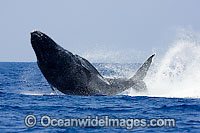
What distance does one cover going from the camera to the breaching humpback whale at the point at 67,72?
13.4 metres

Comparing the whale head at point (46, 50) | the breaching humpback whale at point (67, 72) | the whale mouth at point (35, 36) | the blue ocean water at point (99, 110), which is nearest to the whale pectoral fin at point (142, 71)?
the breaching humpback whale at point (67, 72)

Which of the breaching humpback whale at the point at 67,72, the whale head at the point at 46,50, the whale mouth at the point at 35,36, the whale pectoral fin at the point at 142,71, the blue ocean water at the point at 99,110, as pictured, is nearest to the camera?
the blue ocean water at the point at 99,110

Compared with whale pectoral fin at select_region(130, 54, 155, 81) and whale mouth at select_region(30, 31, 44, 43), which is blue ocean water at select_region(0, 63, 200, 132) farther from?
whale mouth at select_region(30, 31, 44, 43)

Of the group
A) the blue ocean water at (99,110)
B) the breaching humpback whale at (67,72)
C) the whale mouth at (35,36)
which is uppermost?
the whale mouth at (35,36)

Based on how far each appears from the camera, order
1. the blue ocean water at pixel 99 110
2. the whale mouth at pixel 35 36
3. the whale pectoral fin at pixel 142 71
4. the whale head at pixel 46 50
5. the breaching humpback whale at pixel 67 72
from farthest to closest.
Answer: the whale pectoral fin at pixel 142 71 → the breaching humpback whale at pixel 67 72 → the whale head at pixel 46 50 → the whale mouth at pixel 35 36 → the blue ocean water at pixel 99 110

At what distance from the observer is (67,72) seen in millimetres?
13945

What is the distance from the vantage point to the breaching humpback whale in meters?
13.4

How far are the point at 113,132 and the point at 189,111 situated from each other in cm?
382

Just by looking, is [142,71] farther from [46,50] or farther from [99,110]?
[99,110]

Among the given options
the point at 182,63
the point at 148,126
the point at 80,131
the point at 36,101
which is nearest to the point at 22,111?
the point at 36,101

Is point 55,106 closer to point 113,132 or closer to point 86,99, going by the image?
point 86,99

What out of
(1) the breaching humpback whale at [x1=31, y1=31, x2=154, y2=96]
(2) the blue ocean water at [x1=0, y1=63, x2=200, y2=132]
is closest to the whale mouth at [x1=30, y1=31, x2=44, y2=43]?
(1) the breaching humpback whale at [x1=31, y1=31, x2=154, y2=96]

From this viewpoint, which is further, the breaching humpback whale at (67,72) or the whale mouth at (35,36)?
the breaching humpback whale at (67,72)

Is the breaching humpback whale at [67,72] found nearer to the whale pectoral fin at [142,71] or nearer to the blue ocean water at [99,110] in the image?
the blue ocean water at [99,110]
